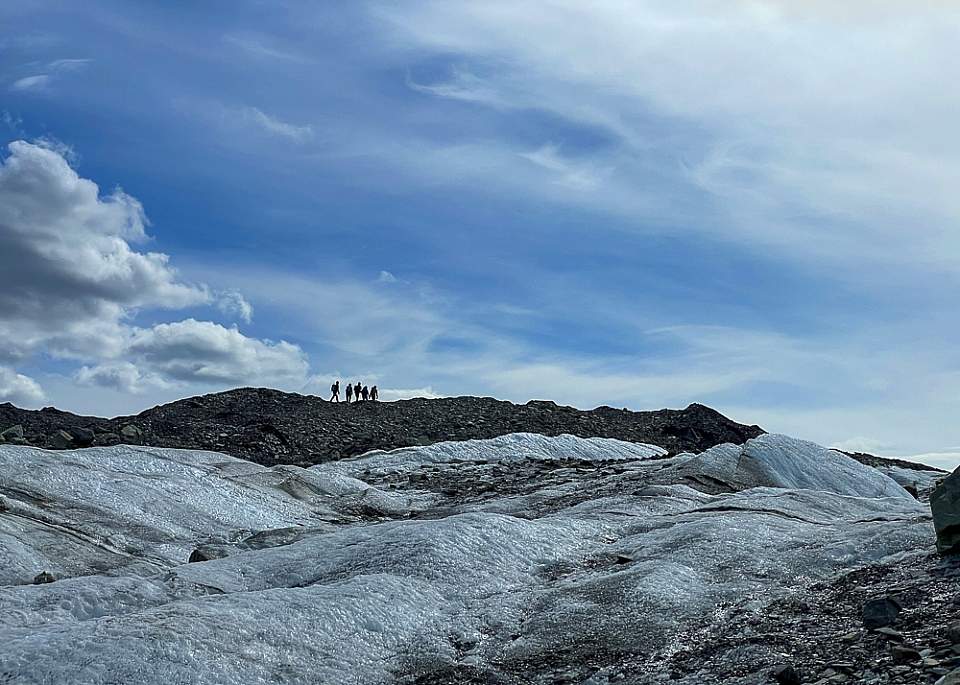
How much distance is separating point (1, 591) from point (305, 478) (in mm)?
8841

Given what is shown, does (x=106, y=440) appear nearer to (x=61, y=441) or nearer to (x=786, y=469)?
(x=61, y=441)

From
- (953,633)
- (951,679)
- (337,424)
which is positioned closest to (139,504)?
(953,633)

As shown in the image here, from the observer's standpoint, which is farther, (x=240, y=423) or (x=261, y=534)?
(x=240, y=423)

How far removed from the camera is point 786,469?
57.9 feet

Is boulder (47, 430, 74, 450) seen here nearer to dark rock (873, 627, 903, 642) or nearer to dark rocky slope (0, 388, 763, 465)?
dark rocky slope (0, 388, 763, 465)

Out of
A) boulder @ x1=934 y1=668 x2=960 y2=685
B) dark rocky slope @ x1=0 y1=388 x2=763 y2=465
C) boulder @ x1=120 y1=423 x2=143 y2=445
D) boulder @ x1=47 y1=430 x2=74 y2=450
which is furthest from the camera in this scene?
dark rocky slope @ x1=0 y1=388 x2=763 y2=465

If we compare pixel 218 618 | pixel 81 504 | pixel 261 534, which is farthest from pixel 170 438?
pixel 218 618

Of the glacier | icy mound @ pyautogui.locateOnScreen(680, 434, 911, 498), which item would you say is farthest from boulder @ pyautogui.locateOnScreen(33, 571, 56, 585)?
icy mound @ pyautogui.locateOnScreen(680, 434, 911, 498)

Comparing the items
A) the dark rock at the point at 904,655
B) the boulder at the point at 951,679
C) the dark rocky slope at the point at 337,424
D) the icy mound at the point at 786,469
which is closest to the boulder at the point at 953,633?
the dark rock at the point at 904,655

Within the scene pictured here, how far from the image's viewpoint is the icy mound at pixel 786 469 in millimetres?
16953

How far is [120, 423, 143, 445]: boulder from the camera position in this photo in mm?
27184

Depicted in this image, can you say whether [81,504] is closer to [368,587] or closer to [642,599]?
[368,587]

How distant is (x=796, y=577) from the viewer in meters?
8.96

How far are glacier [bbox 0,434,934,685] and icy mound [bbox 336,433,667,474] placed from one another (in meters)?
5.49
